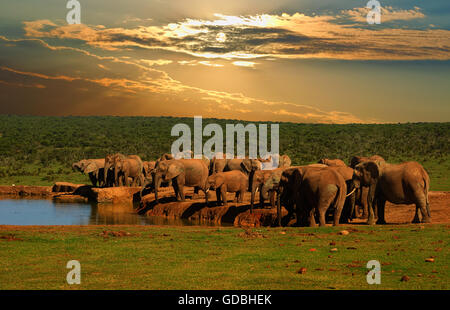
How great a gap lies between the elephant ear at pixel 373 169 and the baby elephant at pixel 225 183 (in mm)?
8944

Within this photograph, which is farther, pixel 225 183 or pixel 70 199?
pixel 70 199

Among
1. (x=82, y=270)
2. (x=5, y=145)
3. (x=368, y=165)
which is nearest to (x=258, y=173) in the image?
(x=368, y=165)

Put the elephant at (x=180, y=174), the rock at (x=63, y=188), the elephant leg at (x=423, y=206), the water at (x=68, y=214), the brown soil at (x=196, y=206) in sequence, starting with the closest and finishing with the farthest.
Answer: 1. the elephant leg at (x=423, y=206)
2. the brown soil at (x=196, y=206)
3. the water at (x=68, y=214)
4. the elephant at (x=180, y=174)
5. the rock at (x=63, y=188)

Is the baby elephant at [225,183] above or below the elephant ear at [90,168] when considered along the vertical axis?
above

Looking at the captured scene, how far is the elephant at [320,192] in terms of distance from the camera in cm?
2072

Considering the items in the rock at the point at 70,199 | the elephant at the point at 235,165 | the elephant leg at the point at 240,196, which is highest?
the elephant at the point at 235,165

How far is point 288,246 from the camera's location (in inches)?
A: 639

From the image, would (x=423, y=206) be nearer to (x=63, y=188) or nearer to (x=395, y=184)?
(x=395, y=184)

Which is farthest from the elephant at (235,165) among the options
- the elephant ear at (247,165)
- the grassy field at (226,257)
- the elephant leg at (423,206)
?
the grassy field at (226,257)

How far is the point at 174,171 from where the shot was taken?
110 ft

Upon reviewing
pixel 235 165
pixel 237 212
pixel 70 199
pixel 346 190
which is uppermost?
pixel 346 190

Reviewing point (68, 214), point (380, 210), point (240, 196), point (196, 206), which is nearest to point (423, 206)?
point (380, 210)

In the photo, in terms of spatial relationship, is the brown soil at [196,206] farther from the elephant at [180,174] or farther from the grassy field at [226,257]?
the grassy field at [226,257]

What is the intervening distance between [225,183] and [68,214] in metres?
9.17
